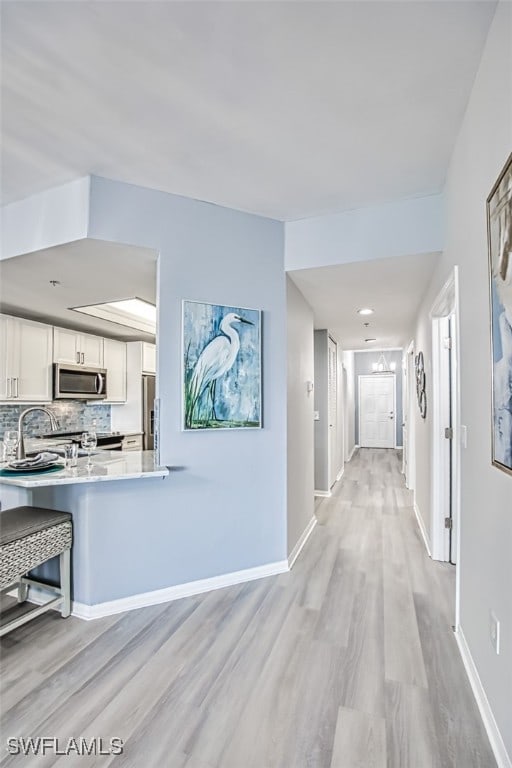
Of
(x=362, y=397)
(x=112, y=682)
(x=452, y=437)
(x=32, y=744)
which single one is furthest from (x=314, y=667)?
(x=362, y=397)

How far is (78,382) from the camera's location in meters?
4.74

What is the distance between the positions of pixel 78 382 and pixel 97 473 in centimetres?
285

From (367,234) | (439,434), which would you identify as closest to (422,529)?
(439,434)

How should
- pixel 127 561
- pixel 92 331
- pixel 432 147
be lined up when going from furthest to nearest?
pixel 92 331 < pixel 127 561 < pixel 432 147

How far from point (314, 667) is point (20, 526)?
5.58ft

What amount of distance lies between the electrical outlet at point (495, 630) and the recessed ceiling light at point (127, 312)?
3579mm

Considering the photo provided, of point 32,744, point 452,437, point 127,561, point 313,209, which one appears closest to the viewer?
point 32,744

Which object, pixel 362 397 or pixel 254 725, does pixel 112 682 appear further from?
pixel 362 397

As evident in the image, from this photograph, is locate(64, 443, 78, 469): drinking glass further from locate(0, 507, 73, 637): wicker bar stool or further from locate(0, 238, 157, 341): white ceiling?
locate(0, 238, 157, 341): white ceiling

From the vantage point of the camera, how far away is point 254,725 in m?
1.54

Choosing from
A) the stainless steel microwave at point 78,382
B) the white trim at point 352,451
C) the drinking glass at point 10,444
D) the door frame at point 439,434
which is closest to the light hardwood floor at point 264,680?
the door frame at point 439,434

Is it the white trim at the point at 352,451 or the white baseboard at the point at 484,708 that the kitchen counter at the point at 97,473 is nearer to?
the white baseboard at the point at 484,708

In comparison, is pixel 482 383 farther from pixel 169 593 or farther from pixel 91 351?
pixel 91 351

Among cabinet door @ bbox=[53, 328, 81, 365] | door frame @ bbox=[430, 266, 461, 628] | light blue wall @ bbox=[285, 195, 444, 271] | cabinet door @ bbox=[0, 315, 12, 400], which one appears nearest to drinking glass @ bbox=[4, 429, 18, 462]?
cabinet door @ bbox=[0, 315, 12, 400]
